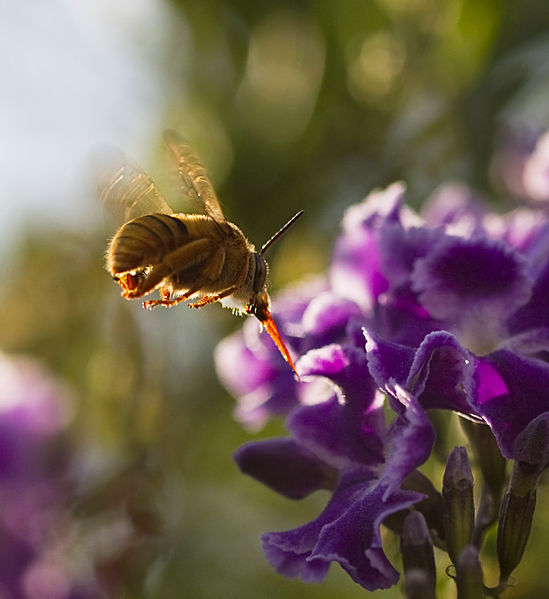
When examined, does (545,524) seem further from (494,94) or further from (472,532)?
(494,94)

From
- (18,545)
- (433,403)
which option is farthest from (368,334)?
(18,545)

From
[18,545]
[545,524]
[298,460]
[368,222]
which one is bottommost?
[545,524]

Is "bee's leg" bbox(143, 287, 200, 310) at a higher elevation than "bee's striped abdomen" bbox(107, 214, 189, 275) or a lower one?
lower

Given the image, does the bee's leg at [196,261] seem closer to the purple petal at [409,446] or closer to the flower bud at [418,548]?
the purple petal at [409,446]

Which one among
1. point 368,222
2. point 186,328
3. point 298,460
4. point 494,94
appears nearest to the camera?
point 298,460

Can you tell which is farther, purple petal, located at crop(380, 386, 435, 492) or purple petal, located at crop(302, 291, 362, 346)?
purple petal, located at crop(302, 291, 362, 346)

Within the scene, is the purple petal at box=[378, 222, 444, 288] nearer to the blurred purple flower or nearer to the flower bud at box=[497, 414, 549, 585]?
the flower bud at box=[497, 414, 549, 585]

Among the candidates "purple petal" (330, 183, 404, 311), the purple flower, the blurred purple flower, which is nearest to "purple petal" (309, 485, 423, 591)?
the purple flower
